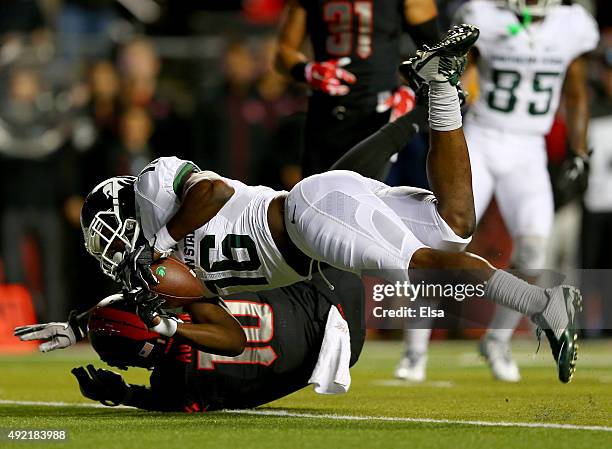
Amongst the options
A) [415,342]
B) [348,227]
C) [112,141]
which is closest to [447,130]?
[348,227]

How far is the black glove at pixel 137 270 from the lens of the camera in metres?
5.43

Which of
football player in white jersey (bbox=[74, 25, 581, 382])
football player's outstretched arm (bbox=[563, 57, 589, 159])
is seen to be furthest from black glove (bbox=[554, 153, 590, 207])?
football player in white jersey (bbox=[74, 25, 581, 382])

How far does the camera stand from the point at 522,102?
27.1 ft

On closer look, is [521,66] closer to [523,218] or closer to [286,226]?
[523,218]

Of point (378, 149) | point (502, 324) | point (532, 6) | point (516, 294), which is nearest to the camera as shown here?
point (516, 294)

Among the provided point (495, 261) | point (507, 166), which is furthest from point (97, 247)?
point (495, 261)

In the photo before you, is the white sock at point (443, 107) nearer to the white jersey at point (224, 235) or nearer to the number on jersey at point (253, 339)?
the white jersey at point (224, 235)

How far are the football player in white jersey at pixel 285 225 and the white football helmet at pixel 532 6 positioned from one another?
9.24 ft

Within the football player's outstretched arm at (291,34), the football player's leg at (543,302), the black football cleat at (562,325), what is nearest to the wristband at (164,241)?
the football player's leg at (543,302)

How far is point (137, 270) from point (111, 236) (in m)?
0.50

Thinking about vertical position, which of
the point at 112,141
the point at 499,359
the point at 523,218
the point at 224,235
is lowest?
the point at 112,141

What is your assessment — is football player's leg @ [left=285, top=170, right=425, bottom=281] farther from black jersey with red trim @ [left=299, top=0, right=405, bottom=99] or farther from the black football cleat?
black jersey with red trim @ [left=299, top=0, right=405, bottom=99]

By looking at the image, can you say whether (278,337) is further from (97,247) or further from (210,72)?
(210,72)

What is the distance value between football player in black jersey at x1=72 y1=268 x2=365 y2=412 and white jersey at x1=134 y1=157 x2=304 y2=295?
4.6 inches
